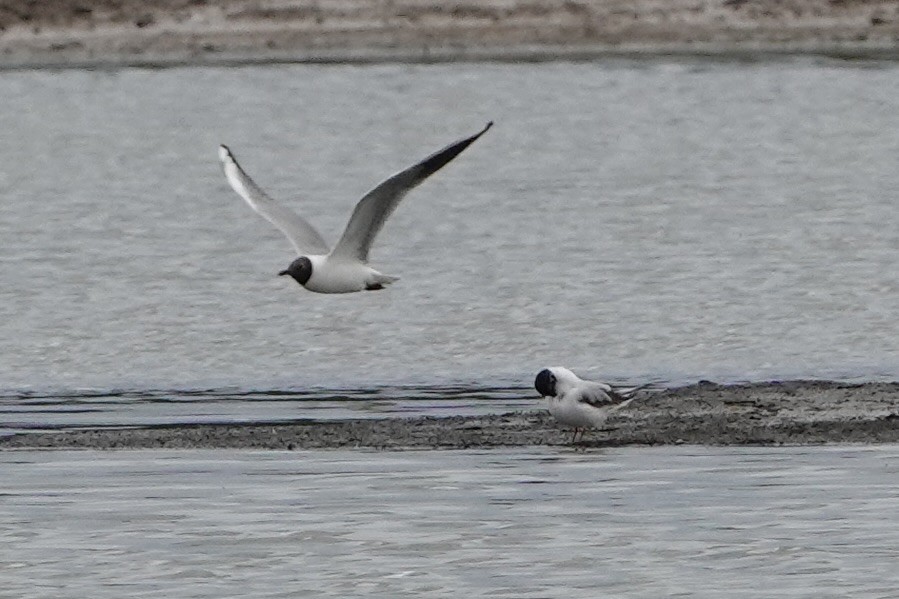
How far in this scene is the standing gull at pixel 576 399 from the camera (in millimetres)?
14609

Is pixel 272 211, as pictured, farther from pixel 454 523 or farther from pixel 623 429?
pixel 454 523

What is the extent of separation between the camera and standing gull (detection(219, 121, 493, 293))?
15461mm

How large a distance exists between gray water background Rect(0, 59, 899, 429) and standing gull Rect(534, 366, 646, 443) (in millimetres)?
1235

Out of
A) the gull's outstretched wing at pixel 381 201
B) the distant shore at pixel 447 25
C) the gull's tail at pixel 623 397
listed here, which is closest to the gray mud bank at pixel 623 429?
the gull's tail at pixel 623 397

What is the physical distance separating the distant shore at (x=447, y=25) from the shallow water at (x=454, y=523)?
1080 inches

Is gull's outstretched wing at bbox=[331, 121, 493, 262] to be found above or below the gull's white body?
above

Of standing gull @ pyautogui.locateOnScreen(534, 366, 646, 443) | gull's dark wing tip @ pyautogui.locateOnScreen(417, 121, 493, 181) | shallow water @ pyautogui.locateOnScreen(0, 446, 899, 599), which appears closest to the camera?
shallow water @ pyautogui.locateOnScreen(0, 446, 899, 599)

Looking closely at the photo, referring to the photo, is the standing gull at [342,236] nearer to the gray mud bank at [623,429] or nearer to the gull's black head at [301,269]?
the gull's black head at [301,269]

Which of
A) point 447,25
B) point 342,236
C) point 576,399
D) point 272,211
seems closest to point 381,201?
point 342,236

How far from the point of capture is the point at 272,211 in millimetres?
16953

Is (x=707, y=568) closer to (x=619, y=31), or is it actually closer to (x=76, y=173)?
(x=76, y=173)

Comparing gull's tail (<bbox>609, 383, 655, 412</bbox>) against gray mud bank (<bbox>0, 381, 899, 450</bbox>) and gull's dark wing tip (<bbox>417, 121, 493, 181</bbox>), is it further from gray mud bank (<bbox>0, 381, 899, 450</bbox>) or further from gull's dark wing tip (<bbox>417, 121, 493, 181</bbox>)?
gull's dark wing tip (<bbox>417, 121, 493, 181</bbox>)

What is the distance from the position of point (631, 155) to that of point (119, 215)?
7768 mm

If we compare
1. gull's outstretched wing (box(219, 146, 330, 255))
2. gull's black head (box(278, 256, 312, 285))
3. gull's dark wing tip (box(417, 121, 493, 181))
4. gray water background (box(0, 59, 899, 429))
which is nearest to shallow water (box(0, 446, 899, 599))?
gull's dark wing tip (box(417, 121, 493, 181))
